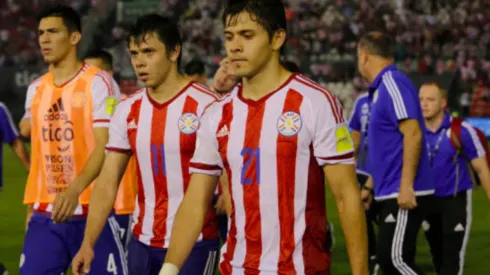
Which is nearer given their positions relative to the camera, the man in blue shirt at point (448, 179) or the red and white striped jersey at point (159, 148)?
the red and white striped jersey at point (159, 148)

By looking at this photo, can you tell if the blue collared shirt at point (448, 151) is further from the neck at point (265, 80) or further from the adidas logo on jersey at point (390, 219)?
the neck at point (265, 80)

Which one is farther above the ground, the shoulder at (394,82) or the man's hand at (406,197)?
the shoulder at (394,82)

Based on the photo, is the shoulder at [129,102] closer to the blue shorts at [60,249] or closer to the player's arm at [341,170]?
the blue shorts at [60,249]

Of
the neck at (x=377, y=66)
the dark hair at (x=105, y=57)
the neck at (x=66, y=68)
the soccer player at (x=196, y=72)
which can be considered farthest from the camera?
the soccer player at (x=196, y=72)

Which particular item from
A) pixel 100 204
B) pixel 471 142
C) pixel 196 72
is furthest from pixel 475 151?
pixel 100 204

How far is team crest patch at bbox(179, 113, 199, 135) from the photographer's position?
229 inches

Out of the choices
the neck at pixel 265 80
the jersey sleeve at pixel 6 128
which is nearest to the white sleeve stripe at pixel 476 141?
the jersey sleeve at pixel 6 128

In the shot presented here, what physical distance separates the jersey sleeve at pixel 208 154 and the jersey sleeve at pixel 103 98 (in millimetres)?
2114

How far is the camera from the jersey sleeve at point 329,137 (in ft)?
14.0

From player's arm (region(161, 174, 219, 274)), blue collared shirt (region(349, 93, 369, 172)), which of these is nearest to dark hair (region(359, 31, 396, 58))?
blue collared shirt (region(349, 93, 369, 172))

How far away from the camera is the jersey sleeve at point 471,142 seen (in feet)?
28.3

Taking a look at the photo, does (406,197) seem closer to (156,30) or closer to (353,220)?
(156,30)

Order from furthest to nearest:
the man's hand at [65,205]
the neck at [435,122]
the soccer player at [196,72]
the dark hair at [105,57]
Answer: the soccer player at [196,72] → the dark hair at [105,57] → the neck at [435,122] → the man's hand at [65,205]

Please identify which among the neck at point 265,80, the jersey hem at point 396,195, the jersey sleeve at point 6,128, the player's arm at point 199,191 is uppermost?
the neck at point 265,80
